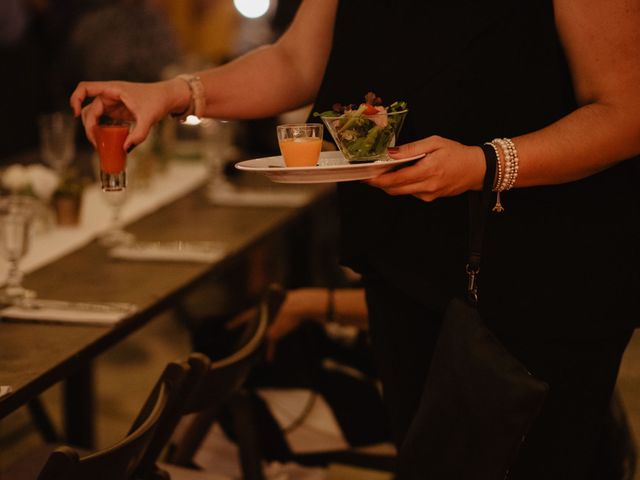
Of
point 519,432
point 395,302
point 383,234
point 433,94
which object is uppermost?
point 433,94

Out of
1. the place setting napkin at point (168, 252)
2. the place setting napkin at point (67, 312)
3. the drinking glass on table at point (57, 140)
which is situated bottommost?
the place setting napkin at point (67, 312)

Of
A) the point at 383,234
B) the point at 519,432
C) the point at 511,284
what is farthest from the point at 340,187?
the point at 519,432

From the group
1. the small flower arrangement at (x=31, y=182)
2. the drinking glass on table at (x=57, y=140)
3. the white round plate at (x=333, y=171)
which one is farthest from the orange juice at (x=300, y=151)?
the drinking glass on table at (x=57, y=140)

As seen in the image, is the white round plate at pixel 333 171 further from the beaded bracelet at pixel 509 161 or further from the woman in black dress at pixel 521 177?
the beaded bracelet at pixel 509 161

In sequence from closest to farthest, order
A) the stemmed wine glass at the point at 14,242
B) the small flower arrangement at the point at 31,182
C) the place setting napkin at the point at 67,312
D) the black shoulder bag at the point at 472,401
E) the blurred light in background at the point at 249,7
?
the black shoulder bag at the point at 472,401 < the place setting napkin at the point at 67,312 < the stemmed wine glass at the point at 14,242 < the small flower arrangement at the point at 31,182 < the blurred light in background at the point at 249,7

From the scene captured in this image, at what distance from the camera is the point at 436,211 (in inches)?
67.4

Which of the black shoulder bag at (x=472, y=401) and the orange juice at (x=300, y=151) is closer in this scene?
the black shoulder bag at (x=472, y=401)

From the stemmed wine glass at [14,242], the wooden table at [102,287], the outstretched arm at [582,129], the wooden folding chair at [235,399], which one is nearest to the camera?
the outstretched arm at [582,129]

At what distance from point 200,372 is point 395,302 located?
396mm

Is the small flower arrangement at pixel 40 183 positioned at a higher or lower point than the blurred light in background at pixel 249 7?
lower

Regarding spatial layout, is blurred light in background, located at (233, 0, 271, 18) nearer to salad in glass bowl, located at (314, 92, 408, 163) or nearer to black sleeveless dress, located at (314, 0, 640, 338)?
black sleeveless dress, located at (314, 0, 640, 338)

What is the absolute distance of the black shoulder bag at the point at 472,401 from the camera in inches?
53.9

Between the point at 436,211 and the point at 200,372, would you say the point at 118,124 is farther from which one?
the point at 436,211

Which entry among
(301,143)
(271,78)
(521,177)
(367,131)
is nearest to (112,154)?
(271,78)
